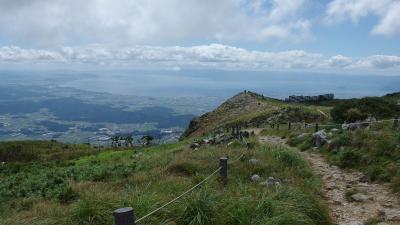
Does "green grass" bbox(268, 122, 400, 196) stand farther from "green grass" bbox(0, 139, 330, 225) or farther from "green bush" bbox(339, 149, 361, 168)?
"green grass" bbox(0, 139, 330, 225)

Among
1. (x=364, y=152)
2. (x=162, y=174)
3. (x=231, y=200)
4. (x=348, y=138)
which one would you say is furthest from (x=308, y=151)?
(x=231, y=200)

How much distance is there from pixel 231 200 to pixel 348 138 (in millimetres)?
10969

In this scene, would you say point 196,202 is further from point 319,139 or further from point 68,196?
point 319,139

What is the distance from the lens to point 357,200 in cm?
1173

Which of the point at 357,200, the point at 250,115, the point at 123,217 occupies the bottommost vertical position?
the point at 250,115

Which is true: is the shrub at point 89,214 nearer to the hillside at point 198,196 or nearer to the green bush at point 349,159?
the hillside at point 198,196

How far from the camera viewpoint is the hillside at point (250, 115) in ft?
172

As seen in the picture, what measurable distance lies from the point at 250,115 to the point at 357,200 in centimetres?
5103

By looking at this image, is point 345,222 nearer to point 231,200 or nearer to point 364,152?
point 231,200

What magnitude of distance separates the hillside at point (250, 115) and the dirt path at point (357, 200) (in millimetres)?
31913

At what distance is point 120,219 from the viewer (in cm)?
638

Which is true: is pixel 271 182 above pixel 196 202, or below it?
below

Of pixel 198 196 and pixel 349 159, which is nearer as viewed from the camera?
pixel 198 196

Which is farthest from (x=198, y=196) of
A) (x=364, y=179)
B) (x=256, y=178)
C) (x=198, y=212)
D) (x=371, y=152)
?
(x=371, y=152)
